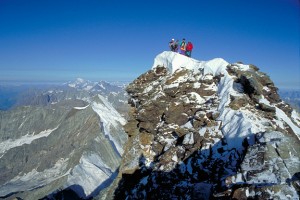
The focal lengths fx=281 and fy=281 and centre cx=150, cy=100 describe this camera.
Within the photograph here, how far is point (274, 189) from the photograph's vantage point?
18.1 metres

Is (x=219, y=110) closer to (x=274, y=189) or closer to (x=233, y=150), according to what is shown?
(x=233, y=150)

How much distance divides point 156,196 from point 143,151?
30.7ft

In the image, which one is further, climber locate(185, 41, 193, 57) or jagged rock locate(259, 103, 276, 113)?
climber locate(185, 41, 193, 57)

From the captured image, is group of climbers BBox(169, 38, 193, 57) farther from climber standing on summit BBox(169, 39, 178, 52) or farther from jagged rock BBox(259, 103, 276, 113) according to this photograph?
jagged rock BBox(259, 103, 276, 113)

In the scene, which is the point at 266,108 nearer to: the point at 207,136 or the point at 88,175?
the point at 207,136

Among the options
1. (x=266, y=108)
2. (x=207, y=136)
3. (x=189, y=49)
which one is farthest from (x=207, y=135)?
(x=189, y=49)

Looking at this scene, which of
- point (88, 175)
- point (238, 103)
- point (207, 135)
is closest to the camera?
point (207, 135)

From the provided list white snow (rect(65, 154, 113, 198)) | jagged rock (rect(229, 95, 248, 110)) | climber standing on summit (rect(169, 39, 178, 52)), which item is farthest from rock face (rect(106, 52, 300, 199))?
white snow (rect(65, 154, 113, 198))

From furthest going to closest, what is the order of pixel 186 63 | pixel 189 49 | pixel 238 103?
pixel 189 49 < pixel 186 63 < pixel 238 103

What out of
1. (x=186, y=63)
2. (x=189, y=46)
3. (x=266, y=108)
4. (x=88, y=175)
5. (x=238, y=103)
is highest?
(x=189, y=46)

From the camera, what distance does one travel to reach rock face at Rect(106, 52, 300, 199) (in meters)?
20.8

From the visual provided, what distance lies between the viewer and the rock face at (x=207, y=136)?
20828 mm

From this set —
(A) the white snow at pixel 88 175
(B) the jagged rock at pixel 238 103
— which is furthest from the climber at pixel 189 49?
(A) the white snow at pixel 88 175

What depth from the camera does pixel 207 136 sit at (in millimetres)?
30891
